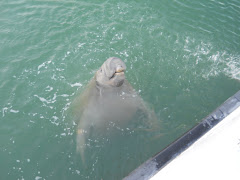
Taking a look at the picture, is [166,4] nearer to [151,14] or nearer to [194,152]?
Result: [151,14]

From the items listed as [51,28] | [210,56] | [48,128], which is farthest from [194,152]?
[51,28]

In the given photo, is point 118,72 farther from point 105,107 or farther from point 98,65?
point 98,65

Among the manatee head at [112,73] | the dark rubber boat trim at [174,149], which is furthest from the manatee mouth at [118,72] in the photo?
the dark rubber boat trim at [174,149]

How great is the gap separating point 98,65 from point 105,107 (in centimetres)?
300

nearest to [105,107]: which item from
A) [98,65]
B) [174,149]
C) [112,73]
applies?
[112,73]

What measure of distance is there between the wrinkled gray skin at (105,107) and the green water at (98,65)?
0.59 metres

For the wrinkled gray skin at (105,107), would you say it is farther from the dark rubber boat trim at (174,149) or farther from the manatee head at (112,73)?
the dark rubber boat trim at (174,149)

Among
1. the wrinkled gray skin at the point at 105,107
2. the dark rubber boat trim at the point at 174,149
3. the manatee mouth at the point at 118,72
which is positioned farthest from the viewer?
the wrinkled gray skin at the point at 105,107

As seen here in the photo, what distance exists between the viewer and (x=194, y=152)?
4.24 meters

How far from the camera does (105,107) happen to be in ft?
21.8

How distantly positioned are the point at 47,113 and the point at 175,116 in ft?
14.7

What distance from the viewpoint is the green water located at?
6.65 meters

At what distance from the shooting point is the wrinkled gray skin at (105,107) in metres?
6.62

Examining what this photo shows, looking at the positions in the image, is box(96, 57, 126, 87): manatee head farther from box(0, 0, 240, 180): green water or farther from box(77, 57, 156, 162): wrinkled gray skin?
box(0, 0, 240, 180): green water
